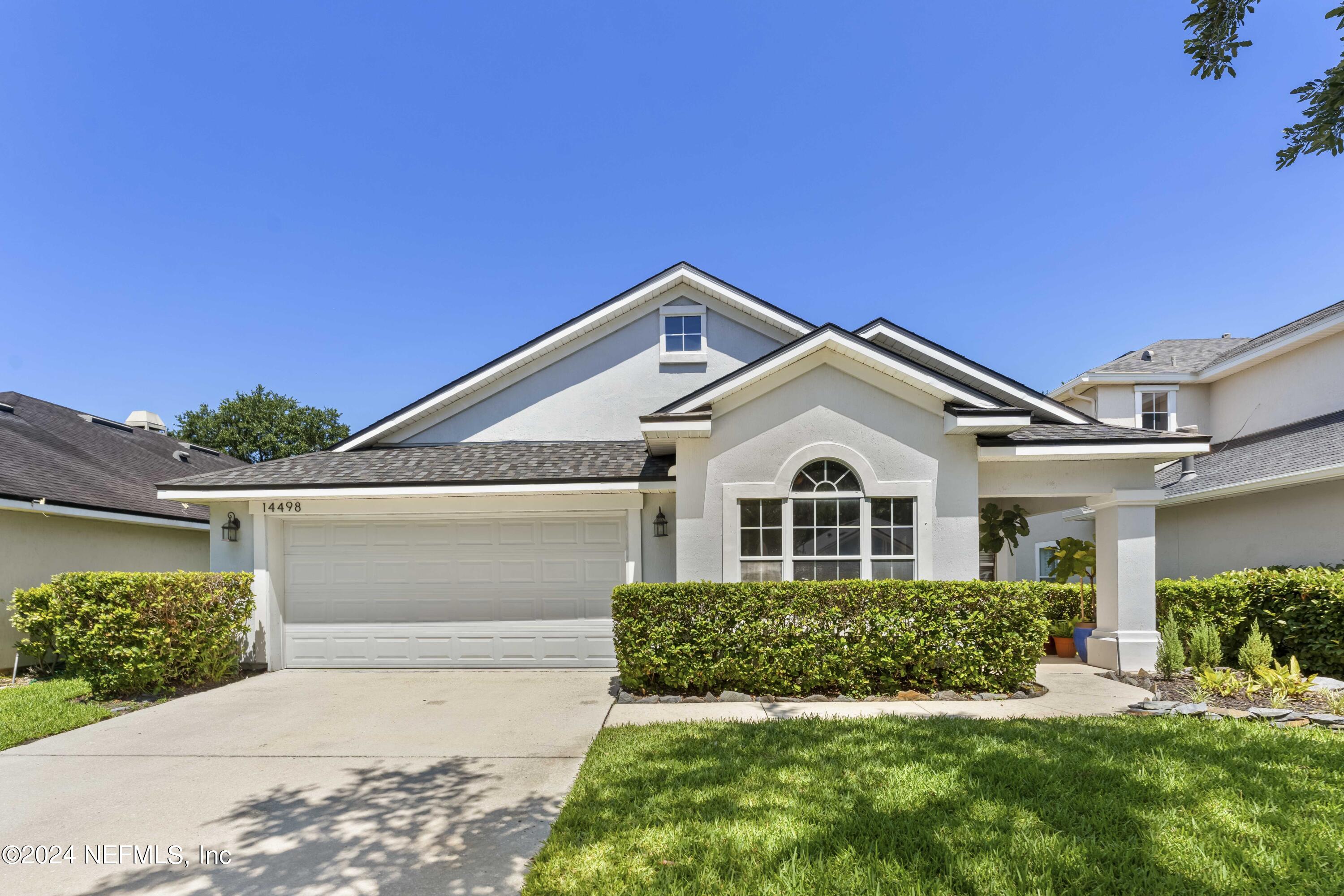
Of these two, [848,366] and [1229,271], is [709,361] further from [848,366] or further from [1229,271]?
[1229,271]

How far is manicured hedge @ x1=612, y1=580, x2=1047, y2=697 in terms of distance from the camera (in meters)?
7.52

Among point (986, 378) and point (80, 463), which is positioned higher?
point (986, 378)

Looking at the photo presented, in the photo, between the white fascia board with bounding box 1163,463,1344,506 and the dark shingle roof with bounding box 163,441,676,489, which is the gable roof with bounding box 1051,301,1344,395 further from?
Result: the dark shingle roof with bounding box 163,441,676,489

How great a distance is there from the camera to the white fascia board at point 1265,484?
9.68 meters

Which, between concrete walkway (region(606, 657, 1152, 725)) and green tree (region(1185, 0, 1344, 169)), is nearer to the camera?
green tree (region(1185, 0, 1344, 169))

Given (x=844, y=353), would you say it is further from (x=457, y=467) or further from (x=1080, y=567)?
(x=1080, y=567)

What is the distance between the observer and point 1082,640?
1036 centimetres

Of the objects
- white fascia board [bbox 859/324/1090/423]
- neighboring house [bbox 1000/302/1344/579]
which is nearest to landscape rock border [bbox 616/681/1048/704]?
white fascia board [bbox 859/324/1090/423]

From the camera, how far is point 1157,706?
664cm

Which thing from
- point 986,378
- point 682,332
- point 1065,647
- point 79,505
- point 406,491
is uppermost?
point 682,332

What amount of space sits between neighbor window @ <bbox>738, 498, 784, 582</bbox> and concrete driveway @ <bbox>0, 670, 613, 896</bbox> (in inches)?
98.3

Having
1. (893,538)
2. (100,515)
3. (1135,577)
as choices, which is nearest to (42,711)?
(100,515)

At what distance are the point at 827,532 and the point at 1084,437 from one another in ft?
12.8

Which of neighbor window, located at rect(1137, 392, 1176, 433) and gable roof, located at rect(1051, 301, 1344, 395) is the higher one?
gable roof, located at rect(1051, 301, 1344, 395)
